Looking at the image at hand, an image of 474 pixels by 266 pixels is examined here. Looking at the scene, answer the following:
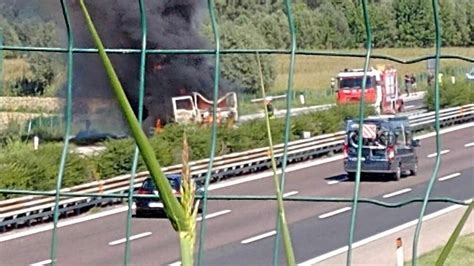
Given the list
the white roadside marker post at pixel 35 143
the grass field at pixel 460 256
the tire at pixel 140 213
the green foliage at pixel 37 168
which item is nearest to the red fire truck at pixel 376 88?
the tire at pixel 140 213

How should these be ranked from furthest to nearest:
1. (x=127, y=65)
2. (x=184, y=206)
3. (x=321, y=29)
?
(x=127, y=65), (x=321, y=29), (x=184, y=206)

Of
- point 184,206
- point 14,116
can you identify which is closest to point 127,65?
point 184,206

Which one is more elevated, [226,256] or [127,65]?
[127,65]

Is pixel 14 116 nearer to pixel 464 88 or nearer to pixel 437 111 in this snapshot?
pixel 464 88

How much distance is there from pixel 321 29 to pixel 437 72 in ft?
2.01

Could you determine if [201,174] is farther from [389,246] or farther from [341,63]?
[389,246]

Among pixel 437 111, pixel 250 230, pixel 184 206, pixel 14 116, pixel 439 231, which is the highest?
pixel 184 206

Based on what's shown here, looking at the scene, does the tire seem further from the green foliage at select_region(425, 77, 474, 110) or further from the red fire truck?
the green foliage at select_region(425, 77, 474, 110)

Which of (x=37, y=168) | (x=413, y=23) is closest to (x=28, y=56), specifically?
(x=413, y=23)

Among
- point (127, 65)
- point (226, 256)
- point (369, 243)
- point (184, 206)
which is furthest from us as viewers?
point (226, 256)

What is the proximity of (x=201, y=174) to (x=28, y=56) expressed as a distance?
0.62 meters

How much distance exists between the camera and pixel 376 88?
3230 millimetres

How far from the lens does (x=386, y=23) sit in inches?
75.4

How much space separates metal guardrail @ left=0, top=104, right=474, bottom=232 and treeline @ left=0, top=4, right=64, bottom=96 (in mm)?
458
